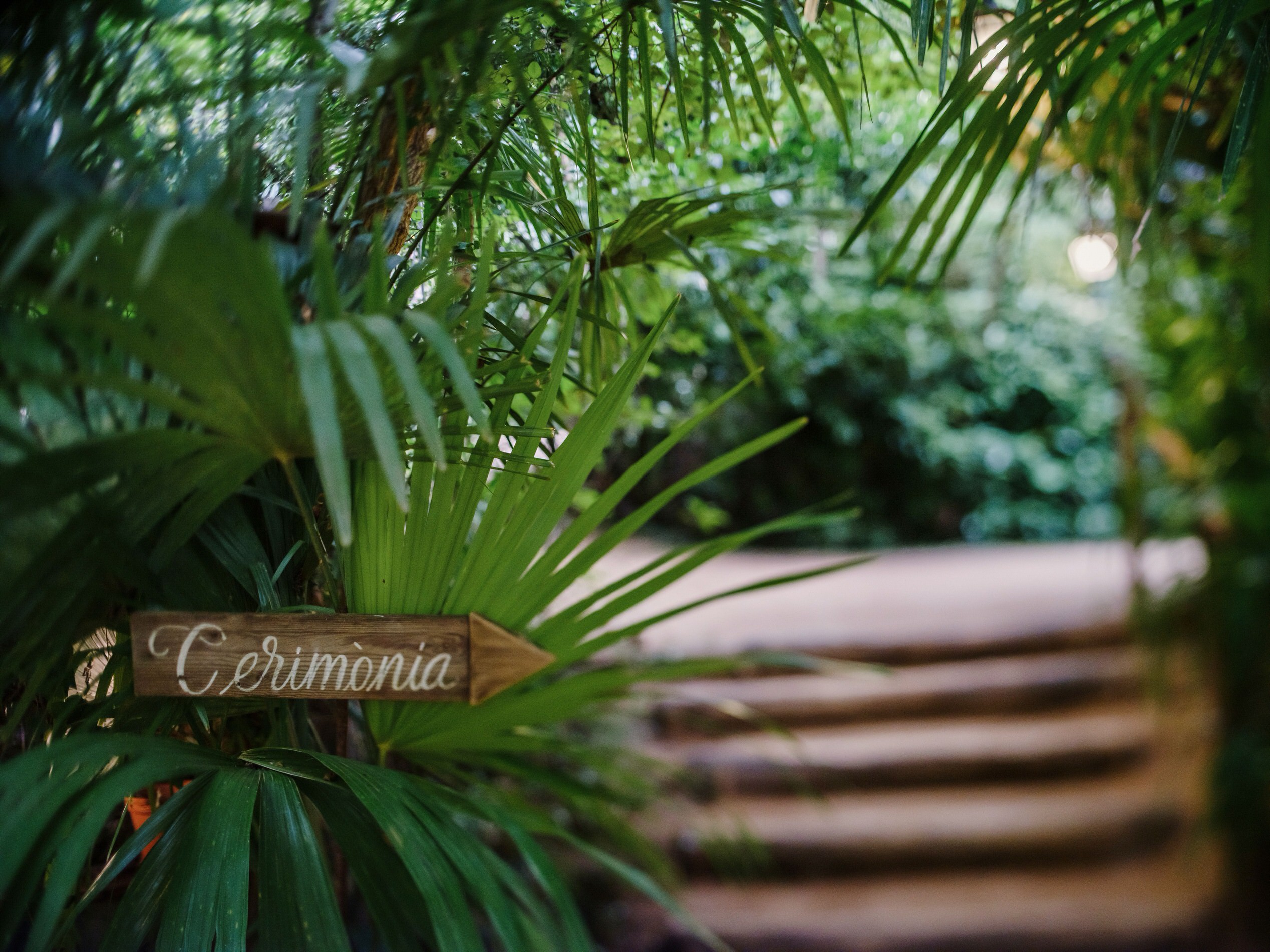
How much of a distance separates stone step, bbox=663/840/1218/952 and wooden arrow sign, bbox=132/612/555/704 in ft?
4.92

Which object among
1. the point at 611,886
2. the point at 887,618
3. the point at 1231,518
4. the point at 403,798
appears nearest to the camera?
the point at 403,798

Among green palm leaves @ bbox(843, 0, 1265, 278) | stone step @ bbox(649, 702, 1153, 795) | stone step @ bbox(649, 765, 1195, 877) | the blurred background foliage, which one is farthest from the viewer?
the blurred background foliage

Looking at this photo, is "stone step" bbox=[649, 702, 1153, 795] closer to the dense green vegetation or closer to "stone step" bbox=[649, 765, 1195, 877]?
"stone step" bbox=[649, 765, 1195, 877]

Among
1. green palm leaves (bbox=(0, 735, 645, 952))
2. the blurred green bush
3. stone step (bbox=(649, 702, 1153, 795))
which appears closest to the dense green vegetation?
green palm leaves (bbox=(0, 735, 645, 952))

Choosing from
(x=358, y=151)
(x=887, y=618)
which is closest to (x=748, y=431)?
(x=887, y=618)

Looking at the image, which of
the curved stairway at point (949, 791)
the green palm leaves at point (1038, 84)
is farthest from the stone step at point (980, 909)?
the green palm leaves at point (1038, 84)

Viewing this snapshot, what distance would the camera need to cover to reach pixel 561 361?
0.64 metres

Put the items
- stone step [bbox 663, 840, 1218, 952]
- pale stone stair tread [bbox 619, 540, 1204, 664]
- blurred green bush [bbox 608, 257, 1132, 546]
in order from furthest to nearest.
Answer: blurred green bush [bbox 608, 257, 1132, 546] → pale stone stair tread [bbox 619, 540, 1204, 664] → stone step [bbox 663, 840, 1218, 952]

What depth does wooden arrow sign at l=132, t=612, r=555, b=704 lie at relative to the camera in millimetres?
556

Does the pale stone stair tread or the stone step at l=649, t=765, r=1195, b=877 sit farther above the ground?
the pale stone stair tread

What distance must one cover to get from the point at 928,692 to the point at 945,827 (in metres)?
0.45

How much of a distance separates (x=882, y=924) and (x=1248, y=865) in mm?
876

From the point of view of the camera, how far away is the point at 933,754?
2211 millimetres

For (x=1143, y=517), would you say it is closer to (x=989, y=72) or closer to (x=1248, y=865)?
(x=1248, y=865)
